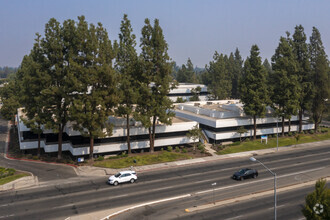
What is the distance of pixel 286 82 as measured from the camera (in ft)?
203

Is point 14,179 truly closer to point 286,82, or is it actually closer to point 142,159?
point 142,159

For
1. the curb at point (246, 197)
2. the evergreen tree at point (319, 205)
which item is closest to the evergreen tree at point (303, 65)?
the curb at point (246, 197)

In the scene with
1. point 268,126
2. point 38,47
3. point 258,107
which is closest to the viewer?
point 38,47

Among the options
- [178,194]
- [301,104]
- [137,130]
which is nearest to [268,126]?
[301,104]

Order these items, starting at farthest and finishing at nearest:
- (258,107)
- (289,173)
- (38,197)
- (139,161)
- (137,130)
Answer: (258,107) → (137,130) → (139,161) → (289,173) → (38,197)

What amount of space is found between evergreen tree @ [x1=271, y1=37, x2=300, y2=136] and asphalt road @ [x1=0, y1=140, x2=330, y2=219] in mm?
17019

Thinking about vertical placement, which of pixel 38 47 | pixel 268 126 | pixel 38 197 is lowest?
pixel 38 197

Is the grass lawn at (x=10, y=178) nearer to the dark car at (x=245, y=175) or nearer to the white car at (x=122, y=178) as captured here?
the white car at (x=122, y=178)

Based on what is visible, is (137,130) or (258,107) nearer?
(137,130)

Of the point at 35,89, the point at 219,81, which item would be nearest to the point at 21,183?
the point at 35,89

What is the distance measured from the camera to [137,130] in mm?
52844

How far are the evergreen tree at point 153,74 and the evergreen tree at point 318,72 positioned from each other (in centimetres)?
4049

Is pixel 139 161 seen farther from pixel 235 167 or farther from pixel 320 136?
pixel 320 136

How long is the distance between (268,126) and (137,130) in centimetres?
3407
